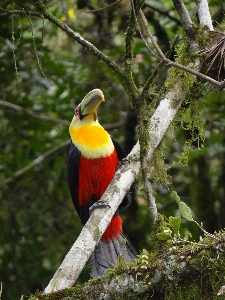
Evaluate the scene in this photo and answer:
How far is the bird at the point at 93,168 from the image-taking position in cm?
430

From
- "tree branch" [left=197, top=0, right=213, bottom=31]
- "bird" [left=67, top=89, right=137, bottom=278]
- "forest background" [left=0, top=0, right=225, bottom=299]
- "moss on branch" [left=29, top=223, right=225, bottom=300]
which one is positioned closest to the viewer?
"moss on branch" [left=29, top=223, right=225, bottom=300]

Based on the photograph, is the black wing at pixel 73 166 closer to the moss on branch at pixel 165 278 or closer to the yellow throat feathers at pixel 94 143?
the yellow throat feathers at pixel 94 143

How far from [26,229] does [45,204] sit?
363mm

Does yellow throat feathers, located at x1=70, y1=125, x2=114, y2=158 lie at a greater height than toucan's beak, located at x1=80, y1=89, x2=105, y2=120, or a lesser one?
lesser

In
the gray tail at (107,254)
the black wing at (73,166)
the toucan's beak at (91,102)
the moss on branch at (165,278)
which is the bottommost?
the gray tail at (107,254)

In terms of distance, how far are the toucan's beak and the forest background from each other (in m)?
1.06

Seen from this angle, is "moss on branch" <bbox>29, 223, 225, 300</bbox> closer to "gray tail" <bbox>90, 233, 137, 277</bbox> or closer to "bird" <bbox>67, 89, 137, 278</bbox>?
"gray tail" <bbox>90, 233, 137, 277</bbox>

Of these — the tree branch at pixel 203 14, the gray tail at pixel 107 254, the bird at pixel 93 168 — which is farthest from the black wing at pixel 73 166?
the tree branch at pixel 203 14

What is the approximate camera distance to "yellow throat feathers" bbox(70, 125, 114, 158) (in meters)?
4.32

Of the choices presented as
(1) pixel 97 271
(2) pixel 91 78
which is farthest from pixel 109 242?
(2) pixel 91 78

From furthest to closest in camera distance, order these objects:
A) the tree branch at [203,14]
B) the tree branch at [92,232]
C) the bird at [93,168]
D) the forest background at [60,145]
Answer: the forest background at [60,145]
the bird at [93,168]
the tree branch at [203,14]
the tree branch at [92,232]

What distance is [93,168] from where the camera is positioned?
4.36 metres

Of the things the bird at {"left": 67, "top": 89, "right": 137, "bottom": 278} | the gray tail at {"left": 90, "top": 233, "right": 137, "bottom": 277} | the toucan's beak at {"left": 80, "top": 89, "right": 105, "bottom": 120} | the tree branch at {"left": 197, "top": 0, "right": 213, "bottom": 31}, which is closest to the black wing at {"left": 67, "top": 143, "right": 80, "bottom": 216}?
the bird at {"left": 67, "top": 89, "right": 137, "bottom": 278}

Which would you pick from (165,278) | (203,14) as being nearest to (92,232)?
(165,278)
